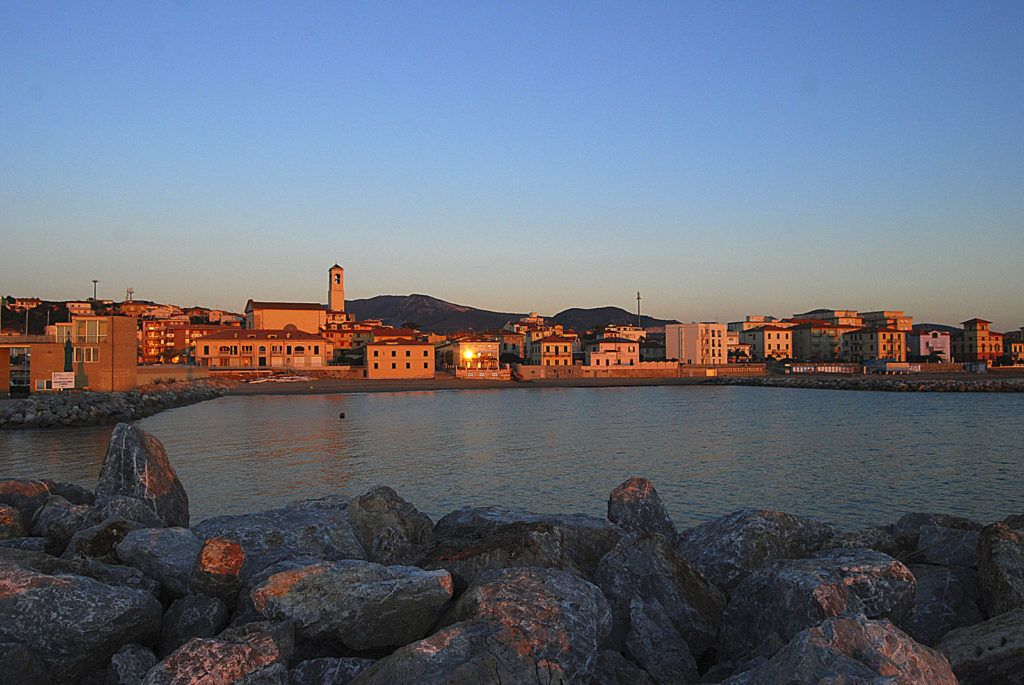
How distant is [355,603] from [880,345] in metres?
126

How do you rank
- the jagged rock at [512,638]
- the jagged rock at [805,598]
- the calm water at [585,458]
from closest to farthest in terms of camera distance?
the jagged rock at [512,638]
the jagged rock at [805,598]
the calm water at [585,458]

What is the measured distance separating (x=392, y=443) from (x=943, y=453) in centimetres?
1985

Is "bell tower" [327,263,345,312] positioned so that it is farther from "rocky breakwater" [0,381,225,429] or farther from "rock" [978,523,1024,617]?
"rock" [978,523,1024,617]

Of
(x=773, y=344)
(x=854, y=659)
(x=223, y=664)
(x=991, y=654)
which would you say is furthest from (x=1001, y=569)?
(x=773, y=344)

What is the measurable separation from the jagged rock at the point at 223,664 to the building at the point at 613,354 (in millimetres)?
95953

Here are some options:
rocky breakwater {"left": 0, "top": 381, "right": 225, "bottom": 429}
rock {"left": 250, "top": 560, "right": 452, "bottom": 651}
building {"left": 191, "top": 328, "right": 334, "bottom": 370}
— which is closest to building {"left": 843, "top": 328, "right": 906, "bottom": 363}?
building {"left": 191, "top": 328, "right": 334, "bottom": 370}

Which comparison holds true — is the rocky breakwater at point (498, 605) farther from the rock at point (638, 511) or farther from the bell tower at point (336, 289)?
the bell tower at point (336, 289)

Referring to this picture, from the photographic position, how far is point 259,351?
293 feet

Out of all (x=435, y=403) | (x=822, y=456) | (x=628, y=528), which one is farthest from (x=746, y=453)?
(x=435, y=403)

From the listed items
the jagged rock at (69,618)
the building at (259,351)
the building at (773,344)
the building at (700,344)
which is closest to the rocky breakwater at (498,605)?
the jagged rock at (69,618)

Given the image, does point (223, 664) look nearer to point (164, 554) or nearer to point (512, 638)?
point (512, 638)

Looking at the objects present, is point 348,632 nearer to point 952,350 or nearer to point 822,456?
point 822,456

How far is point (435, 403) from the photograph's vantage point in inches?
2324

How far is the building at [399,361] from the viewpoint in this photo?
88000mm
